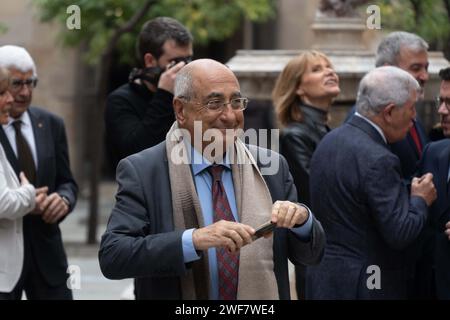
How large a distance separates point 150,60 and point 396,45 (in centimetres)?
147

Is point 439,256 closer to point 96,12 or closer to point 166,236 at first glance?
point 166,236

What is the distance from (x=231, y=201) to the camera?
445 centimetres

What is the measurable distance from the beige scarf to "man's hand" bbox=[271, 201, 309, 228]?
183 mm

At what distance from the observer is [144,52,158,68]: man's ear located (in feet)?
21.8

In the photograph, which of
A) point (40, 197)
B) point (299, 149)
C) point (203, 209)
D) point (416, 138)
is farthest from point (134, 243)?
point (416, 138)

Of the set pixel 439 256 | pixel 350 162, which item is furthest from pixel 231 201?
pixel 439 256

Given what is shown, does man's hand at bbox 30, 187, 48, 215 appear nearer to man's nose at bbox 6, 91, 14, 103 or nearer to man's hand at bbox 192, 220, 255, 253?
man's nose at bbox 6, 91, 14, 103

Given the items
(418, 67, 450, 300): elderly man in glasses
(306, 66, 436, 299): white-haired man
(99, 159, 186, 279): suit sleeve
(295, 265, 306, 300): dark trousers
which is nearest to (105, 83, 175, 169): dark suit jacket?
(306, 66, 436, 299): white-haired man

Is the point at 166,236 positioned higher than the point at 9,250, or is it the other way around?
the point at 166,236

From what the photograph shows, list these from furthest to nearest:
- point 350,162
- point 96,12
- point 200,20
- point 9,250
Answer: point 200,20 → point 96,12 → point 9,250 → point 350,162

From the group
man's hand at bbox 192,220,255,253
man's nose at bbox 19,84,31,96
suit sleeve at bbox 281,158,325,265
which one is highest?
man's nose at bbox 19,84,31,96

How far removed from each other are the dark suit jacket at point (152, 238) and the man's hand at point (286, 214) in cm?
16

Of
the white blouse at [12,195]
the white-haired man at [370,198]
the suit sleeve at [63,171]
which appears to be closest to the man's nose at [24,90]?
the suit sleeve at [63,171]

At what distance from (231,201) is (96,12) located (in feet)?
35.8
